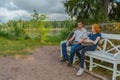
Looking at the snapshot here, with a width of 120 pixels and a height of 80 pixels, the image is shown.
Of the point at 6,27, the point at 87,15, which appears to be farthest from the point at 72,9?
the point at 6,27

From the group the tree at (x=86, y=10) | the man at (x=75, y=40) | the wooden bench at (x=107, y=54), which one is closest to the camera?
the wooden bench at (x=107, y=54)

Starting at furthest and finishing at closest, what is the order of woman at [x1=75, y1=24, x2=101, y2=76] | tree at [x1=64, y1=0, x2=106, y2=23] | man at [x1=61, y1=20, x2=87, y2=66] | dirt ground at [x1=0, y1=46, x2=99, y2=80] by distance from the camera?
1. tree at [x1=64, y1=0, x2=106, y2=23]
2. man at [x1=61, y1=20, x2=87, y2=66]
3. woman at [x1=75, y1=24, x2=101, y2=76]
4. dirt ground at [x1=0, y1=46, x2=99, y2=80]

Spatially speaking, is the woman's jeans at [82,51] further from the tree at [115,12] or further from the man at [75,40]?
the tree at [115,12]

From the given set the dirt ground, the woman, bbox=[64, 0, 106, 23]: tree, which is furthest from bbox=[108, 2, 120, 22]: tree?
the woman

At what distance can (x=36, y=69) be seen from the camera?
6898 millimetres

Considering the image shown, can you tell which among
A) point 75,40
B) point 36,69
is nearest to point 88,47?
point 75,40

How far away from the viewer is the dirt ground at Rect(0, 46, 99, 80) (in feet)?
20.5

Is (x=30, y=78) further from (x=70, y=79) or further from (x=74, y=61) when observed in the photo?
(x=74, y=61)

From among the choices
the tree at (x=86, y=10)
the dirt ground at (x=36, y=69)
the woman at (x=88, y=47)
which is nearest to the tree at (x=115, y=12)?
the tree at (x=86, y=10)

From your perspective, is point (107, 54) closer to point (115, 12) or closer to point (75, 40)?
point (75, 40)

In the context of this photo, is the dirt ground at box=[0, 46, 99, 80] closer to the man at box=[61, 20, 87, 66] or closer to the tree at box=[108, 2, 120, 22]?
the man at box=[61, 20, 87, 66]

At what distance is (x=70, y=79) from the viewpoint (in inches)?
240

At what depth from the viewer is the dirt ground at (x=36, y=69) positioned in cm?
625

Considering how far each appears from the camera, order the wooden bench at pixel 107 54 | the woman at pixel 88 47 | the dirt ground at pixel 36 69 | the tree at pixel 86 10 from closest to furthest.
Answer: the wooden bench at pixel 107 54 → the dirt ground at pixel 36 69 → the woman at pixel 88 47 → the tree at pixel 86 10
